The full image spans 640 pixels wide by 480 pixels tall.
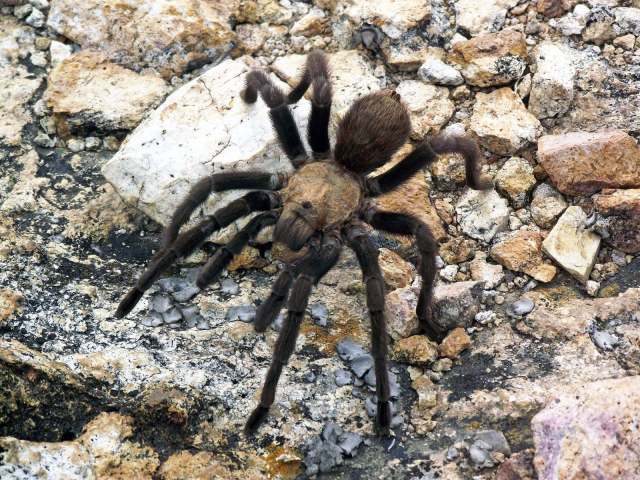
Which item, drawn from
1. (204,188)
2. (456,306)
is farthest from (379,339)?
(204,188)

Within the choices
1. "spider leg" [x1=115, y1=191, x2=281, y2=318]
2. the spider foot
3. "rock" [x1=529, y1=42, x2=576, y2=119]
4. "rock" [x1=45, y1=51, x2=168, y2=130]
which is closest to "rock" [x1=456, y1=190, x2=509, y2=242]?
"rock" [x1=529, y1=42, x2=576, y2=119]

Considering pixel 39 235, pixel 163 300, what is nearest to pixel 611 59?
pixel 163 300

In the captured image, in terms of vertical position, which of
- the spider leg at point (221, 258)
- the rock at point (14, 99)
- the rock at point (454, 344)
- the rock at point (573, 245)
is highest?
the rock at point (14, 99)

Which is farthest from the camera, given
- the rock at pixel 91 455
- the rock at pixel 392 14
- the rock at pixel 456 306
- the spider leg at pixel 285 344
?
the rock at pixel 392 14

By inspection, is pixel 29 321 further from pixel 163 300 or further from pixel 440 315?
pixel 440 315

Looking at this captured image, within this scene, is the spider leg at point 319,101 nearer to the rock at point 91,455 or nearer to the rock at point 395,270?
the rock at point 395,270

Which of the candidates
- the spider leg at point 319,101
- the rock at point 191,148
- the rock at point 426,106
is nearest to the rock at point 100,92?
the rock at point 191,148
